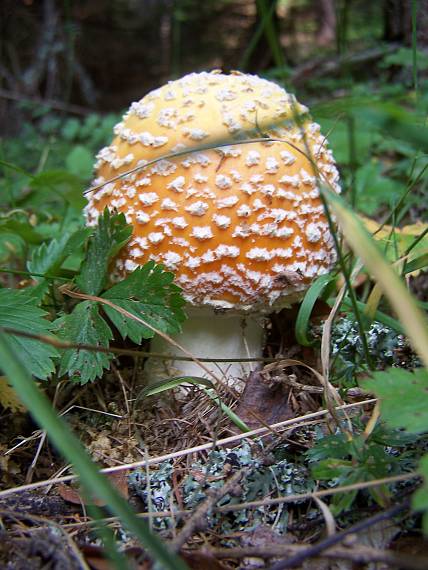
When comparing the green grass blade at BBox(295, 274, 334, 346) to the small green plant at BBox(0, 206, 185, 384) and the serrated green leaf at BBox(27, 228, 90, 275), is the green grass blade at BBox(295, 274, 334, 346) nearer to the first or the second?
the small green plant at BBox(0, 206, 185, 384)

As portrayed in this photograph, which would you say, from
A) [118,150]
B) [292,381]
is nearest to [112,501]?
[292,381]

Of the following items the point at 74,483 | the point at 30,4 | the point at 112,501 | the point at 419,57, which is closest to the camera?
the point at 112,501

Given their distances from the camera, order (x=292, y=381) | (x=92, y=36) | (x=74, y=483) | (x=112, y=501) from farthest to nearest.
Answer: (x=92, y=36)
(x=292, y=381)
(x=74, y=483)
(x=112, y=501)

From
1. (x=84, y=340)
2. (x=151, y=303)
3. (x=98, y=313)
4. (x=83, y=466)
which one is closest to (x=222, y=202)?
(x=151, y=303)

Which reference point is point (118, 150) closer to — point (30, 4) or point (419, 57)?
point (419, 57)

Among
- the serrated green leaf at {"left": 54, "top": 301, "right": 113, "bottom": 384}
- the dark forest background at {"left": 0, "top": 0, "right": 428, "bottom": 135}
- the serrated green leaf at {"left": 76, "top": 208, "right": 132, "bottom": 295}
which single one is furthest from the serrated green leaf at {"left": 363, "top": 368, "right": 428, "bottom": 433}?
the dark forest background at {"left": 0, "top": 0, "right": 428, "bottom": 135}

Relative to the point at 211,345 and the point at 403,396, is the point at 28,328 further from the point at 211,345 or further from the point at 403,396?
the point at 403,396
